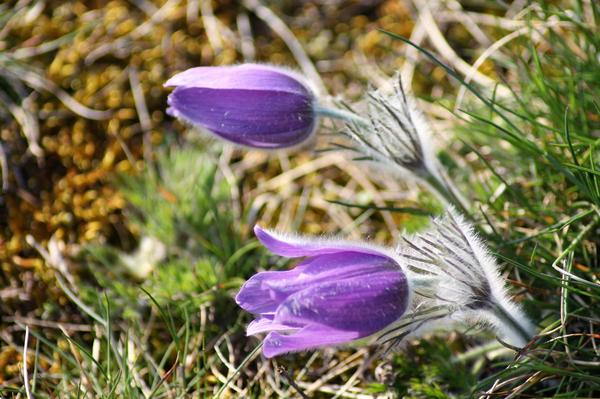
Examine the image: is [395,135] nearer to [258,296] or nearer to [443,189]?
[443,189]

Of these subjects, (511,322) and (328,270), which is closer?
(328,270)

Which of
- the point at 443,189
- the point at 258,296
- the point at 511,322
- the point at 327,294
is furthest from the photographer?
the point at 443,189

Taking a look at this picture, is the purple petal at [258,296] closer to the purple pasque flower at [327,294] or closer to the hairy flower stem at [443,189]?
the purple pasque flower at [327,294]

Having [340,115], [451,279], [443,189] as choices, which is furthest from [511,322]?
[340,115]

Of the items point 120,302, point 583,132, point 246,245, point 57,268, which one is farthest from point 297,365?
point 583,132

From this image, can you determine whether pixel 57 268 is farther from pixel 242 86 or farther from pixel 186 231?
pixel 242 86

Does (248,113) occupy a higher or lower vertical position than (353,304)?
higher

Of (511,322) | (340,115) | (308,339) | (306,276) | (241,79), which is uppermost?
(241,79)
